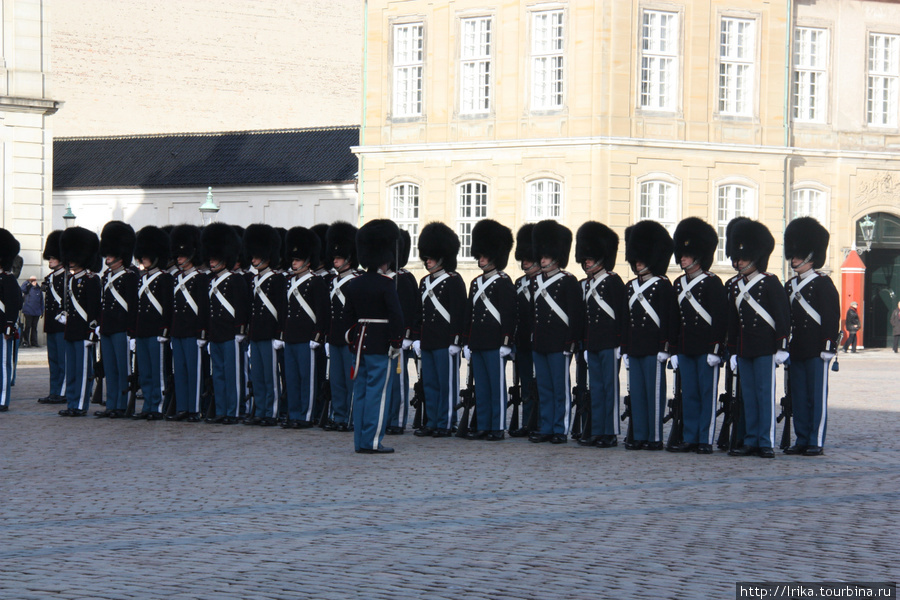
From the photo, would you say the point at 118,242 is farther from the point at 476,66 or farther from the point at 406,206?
the point at 406,206

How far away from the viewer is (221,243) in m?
13.7

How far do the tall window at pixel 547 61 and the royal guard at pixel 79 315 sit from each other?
49.9ft

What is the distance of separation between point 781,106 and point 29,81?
575 inches

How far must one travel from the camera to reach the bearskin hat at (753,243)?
11.3 meters

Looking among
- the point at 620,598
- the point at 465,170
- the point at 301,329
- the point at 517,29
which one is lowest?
the point at 620,598

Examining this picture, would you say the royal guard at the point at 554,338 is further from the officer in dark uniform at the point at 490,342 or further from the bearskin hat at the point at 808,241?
the bearskin hat at the point at 808,241

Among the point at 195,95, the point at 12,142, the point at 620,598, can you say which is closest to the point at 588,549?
the point at 620,598

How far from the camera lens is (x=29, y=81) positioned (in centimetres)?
2620

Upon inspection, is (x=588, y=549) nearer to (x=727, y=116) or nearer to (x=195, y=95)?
(x=727, y=116)

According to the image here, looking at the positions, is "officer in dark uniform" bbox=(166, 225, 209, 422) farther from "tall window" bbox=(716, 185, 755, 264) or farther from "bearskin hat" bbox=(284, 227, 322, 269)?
"tall window" bbox=(716, 185, 755, 264)

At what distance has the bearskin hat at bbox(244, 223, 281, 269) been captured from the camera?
1362 centimetres

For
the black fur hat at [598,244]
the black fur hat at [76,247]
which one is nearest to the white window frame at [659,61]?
the black fur hat at [76,247]

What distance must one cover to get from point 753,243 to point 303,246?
4.20 metres

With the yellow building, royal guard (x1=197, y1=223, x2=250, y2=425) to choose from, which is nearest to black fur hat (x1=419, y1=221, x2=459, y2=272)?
royal guard (x1=197, y1=223, x2=250, y2=425)
